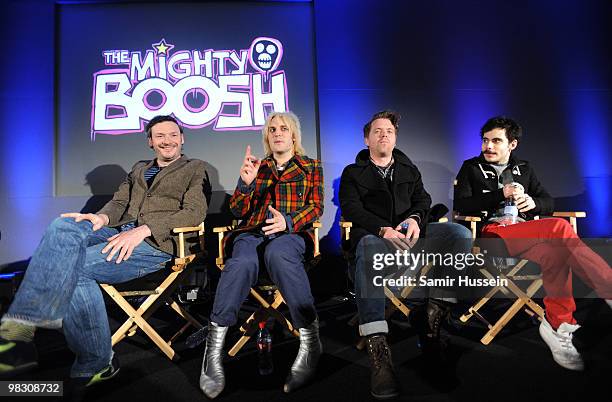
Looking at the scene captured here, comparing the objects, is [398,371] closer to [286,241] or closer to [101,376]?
[286,241]

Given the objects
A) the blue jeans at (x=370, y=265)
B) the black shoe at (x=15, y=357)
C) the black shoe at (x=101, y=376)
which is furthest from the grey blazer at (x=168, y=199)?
the blue jeans at (x=370, y=265)

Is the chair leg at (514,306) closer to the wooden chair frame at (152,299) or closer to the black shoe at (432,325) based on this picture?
the black shoe at (432,325)

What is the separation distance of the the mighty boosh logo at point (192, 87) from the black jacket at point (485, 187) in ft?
6.03

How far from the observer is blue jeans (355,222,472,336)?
1.92 meters

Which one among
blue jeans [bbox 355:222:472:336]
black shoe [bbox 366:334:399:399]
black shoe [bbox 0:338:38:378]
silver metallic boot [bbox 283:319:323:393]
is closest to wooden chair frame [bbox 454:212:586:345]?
blue jeans [bbox 355:222:472:336]

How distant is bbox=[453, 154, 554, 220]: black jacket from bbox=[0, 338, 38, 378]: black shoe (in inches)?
108

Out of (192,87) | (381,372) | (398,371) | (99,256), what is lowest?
(398,371)

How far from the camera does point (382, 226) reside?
2.30 metres

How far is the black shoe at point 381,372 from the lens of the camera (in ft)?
5.57

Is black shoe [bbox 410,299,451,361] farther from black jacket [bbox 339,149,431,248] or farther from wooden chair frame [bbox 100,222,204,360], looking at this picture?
wooden chair frame [bbox 100,222,204,360]

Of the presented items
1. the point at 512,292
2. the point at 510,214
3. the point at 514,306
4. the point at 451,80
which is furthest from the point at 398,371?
the point at 451,80

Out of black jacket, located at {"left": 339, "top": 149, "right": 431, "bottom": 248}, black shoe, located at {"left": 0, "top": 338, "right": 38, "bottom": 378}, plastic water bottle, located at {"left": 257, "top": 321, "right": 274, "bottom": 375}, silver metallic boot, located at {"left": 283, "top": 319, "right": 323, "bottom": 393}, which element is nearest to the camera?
black shoe, located at {"left": 0, "top": 338, "right": 38, "bottom": 378}

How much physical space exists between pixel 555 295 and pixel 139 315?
2.33m

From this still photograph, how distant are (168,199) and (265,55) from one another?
1.94m
